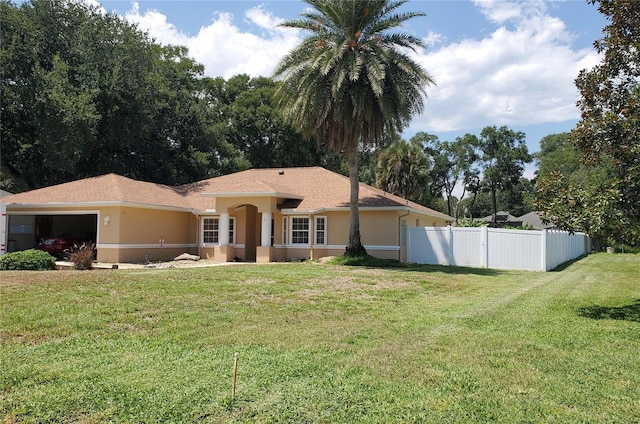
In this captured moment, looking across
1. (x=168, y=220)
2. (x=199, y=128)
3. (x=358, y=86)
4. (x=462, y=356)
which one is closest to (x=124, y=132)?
(x=199, y=128)

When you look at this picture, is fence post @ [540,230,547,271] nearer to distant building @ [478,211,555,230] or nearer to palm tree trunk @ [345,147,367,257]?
palm tree trunk @ [345,147,367,257]

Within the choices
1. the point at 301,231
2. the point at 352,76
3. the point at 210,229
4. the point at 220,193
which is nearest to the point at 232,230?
the point at 210,229

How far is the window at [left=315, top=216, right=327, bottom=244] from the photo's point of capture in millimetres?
25141

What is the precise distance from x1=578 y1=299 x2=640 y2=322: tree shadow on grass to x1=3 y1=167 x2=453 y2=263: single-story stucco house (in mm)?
12530

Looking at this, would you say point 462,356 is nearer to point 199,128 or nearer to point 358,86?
point 358,86

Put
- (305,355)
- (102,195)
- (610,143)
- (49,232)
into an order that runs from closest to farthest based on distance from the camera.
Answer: (305,355) → (610,143) → (102,195) → (49,232)

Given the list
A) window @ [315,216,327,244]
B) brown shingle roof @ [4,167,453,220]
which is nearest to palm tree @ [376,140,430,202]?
brown shingle roof @ [4,167,453,220]

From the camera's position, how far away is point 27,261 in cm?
1709

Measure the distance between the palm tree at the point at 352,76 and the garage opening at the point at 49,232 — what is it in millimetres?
13026

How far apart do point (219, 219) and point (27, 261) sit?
9.90 meters

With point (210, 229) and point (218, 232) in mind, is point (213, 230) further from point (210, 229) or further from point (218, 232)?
point (218, 232)

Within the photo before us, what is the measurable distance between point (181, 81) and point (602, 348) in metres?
39.7

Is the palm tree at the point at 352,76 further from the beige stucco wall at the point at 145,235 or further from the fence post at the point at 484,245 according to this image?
the beige stucco wall at the point at 145,235

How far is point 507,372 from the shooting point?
629 centimetres
